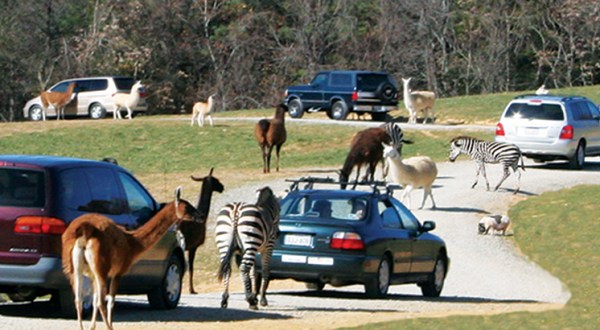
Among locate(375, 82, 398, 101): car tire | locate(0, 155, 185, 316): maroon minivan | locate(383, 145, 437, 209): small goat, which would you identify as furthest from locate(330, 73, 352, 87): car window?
locate(0, 155, 185, 316): maroon minivan

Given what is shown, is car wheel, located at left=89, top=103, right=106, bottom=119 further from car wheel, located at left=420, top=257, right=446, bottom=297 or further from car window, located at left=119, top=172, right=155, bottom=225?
car window, located at left=119, top=172, right=155, bottom=225

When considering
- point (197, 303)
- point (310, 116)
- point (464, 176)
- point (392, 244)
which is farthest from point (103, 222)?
point (310, 116)

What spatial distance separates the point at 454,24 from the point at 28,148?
31.3 metres

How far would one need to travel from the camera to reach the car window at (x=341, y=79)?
51.3m

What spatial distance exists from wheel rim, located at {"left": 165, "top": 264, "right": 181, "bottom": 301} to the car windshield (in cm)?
254

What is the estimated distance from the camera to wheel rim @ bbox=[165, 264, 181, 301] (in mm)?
16281

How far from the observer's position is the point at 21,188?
14.5m

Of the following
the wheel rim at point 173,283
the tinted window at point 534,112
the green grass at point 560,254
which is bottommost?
the green grass at point 560,254

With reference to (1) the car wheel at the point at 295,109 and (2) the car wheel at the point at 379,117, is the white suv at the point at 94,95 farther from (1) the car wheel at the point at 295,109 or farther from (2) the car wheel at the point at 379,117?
(2) the car wheel at the point at 379,117

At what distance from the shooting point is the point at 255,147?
144 ft

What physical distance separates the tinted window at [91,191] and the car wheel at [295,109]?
36851 mm

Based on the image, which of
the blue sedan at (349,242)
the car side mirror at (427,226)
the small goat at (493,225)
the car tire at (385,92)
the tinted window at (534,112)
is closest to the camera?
the blue sedan at (349,242)

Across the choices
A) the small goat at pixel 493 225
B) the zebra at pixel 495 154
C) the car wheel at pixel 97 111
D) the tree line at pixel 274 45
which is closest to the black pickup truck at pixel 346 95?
the car wheel at pixel 97 111

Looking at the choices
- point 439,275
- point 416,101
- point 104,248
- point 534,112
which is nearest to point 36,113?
point 416,101
